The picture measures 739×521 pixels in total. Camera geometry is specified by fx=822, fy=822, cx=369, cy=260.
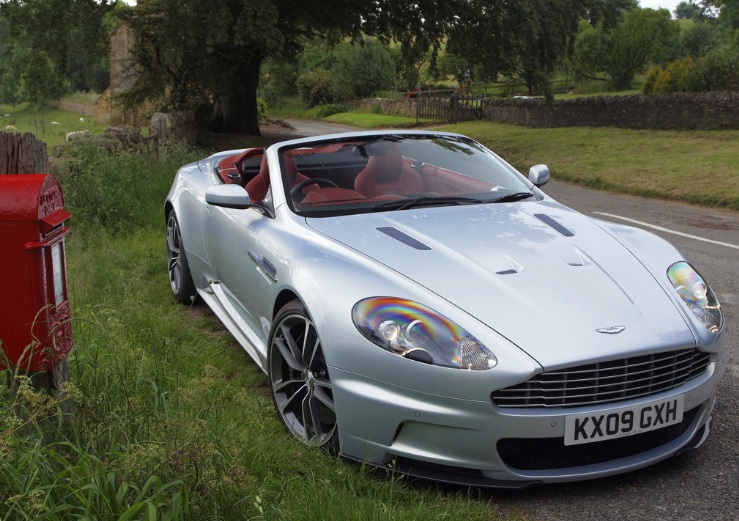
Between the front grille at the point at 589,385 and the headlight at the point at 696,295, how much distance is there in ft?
1.64

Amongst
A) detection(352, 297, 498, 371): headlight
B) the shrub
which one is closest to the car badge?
detection(352, 297, 498, 371): headlight

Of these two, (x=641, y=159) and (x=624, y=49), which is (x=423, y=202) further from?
(x=624, y=49)

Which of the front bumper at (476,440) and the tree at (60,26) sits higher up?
the tree at (60,26)

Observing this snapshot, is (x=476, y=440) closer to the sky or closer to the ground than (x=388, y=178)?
closer to the ground

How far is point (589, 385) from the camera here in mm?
3082

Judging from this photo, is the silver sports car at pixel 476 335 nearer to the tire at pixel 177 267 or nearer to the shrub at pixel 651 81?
the tire at pixel 177 267

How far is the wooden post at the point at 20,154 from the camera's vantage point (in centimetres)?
330

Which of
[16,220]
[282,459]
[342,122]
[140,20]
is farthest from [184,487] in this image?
[342,122]

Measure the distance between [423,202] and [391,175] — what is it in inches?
15.9

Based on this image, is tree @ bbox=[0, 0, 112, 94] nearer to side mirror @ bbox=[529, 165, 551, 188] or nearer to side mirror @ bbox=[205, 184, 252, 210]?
side mirror @ bbox=[205, 184, 252, 210]

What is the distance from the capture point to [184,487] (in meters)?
2.54

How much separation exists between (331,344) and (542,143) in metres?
21.5

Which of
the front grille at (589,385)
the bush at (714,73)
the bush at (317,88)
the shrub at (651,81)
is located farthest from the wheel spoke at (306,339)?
the bush at (317,88)

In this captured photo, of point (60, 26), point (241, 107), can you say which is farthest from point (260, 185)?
point (241, 107)
